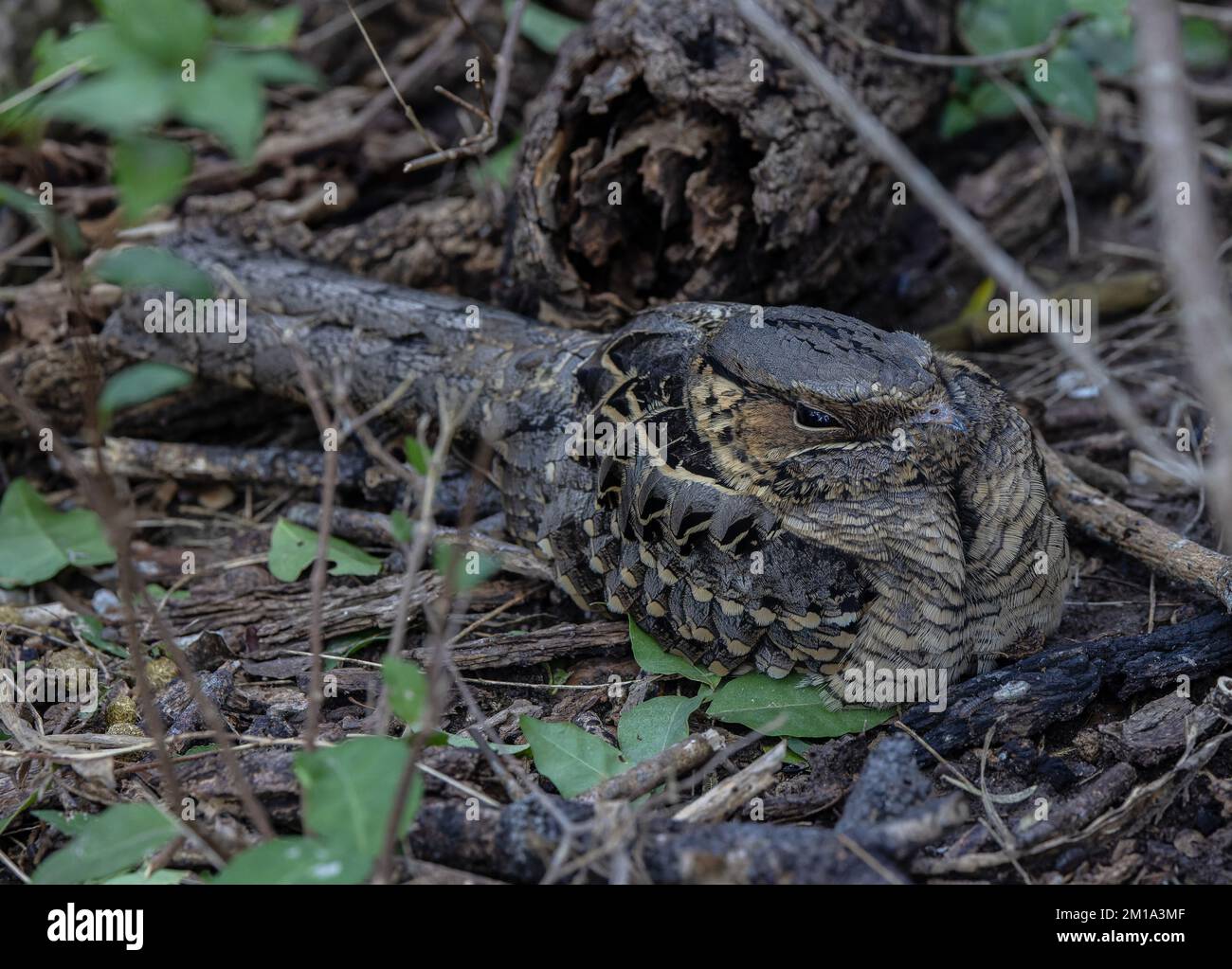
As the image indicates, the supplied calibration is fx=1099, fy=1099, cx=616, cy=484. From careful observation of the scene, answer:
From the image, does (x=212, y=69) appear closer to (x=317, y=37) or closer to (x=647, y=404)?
(x=647, y=404)

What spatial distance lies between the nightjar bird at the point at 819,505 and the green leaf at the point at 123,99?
170cm

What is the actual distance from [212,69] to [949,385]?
2.14 meters

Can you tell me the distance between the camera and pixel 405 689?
200 centimetres

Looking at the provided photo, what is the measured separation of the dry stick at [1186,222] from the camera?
4.44ft

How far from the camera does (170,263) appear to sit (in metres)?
1.92

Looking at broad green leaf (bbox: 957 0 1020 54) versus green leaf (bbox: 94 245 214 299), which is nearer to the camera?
green leaf (bbox: 94 245 214 299)

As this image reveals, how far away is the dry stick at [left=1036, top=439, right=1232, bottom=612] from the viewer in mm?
3020

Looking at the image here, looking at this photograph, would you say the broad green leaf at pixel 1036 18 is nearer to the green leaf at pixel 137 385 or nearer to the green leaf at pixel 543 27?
the green leaf at pixel 543 27

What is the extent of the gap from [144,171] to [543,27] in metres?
3.60

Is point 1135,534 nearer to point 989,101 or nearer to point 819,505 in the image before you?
point 819,505

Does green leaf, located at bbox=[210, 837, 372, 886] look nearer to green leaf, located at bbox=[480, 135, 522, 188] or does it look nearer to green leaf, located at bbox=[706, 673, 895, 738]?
green leaf, located at bbox=[706, 673, 895, 738]

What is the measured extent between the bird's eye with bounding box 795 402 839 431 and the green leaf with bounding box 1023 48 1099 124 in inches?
96.6
